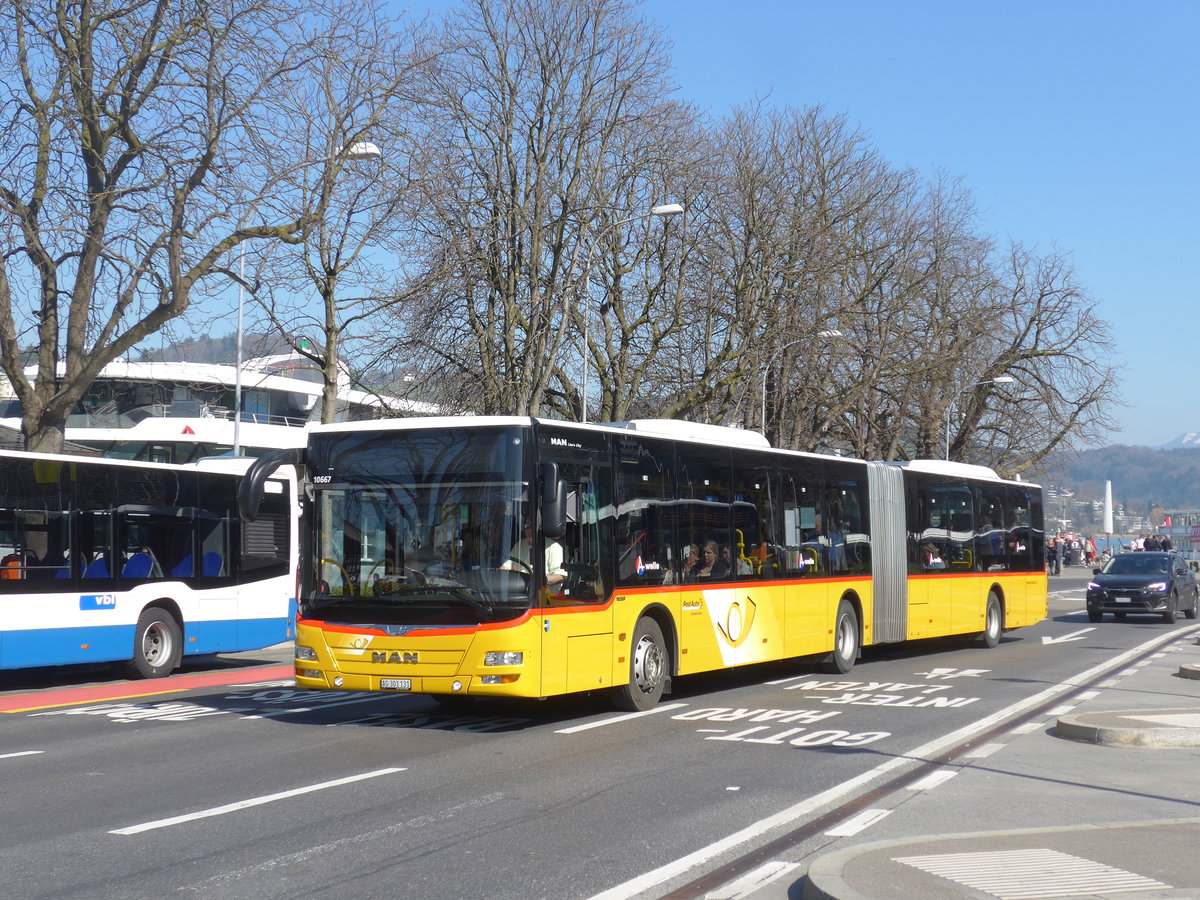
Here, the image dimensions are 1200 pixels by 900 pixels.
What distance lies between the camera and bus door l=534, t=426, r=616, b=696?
488 inches

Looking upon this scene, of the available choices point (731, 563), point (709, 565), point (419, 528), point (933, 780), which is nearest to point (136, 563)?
point (419, 528)

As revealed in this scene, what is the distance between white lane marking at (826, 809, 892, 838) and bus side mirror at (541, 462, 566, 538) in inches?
163

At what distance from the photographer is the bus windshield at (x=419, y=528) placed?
40.2 feet

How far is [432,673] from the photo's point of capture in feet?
40.2

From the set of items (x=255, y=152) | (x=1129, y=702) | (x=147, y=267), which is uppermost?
(x=255, y=152)

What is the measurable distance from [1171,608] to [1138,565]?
159 cm

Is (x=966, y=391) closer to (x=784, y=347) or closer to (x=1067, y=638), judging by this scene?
(x=784, y=347)

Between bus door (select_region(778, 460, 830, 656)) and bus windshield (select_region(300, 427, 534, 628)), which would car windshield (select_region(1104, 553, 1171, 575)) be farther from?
bus windshield (select_region(300, 427, 534, 628))

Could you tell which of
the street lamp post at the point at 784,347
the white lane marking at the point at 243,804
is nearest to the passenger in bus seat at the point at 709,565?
the white lane marking at the point at 243,804

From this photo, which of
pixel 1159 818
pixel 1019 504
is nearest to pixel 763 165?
pixel 1019 504

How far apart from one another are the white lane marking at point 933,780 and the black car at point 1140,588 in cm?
2403

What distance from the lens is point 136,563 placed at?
717 inches

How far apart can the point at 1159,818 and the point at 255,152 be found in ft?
54.3

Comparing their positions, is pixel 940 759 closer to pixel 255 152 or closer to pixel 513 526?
pixel 513 526
